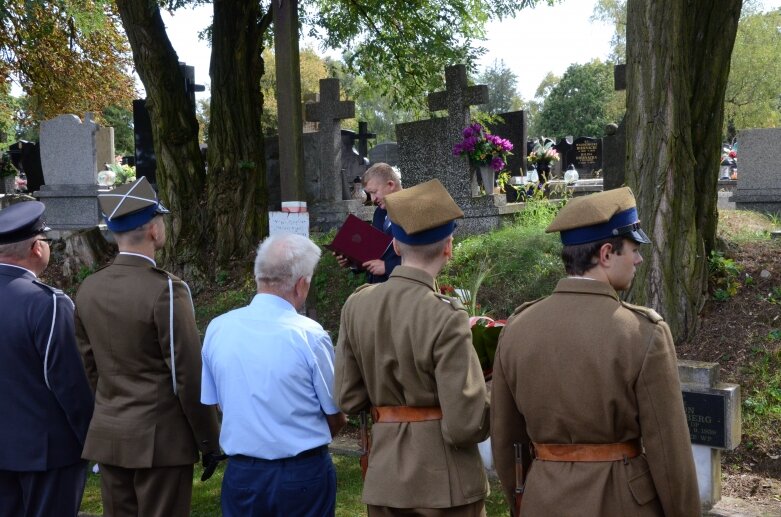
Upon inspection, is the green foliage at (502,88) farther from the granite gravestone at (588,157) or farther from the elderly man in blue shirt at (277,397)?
the elderly man in blue shirt at (277,397)

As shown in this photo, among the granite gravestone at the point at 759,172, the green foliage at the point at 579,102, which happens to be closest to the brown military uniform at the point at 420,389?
the granite gravestone at the point at 759,172

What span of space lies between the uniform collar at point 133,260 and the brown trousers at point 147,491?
95cm

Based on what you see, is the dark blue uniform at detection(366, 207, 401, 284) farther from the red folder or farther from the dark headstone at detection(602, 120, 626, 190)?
the dark headstone at detection(602, 120, 626, 190)

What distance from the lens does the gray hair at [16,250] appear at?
14.0 ft

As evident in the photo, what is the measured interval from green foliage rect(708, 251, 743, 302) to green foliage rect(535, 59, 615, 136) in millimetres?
51390

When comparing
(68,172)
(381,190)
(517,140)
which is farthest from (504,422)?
(517,140)

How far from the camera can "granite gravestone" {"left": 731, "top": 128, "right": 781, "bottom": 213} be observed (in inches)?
560

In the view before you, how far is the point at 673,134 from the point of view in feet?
22.5

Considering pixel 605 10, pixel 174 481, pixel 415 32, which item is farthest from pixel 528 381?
pixel 605 10

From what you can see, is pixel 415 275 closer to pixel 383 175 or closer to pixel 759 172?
pixel 383 175

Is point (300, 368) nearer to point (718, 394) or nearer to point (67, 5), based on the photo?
point (718, 394)

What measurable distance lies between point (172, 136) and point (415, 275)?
848 centimetres

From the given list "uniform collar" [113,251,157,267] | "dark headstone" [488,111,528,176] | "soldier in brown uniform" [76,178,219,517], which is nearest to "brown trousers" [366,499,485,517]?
"soldier in brown uniform" [76,178,219,517]

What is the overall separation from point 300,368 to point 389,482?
1.89ft
